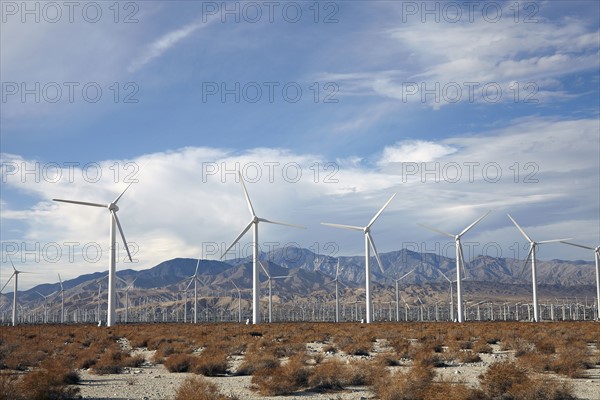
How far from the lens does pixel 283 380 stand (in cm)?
2166

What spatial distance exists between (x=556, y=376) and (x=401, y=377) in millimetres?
7983

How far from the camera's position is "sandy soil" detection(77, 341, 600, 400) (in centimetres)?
2078

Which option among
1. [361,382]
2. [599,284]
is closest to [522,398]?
[361,382]

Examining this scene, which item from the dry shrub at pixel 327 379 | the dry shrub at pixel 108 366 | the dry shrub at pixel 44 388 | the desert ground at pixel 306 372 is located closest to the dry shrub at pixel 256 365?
the desert ground at pixel 306 372

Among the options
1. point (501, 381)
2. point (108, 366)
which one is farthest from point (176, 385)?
point (501, 381)

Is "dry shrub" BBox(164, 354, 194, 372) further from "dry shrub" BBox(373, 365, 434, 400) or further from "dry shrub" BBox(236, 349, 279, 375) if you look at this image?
"dry shrub" BBox(373, 365, 434, 400)

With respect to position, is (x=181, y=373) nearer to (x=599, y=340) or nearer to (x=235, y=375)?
(x=235, y=375)

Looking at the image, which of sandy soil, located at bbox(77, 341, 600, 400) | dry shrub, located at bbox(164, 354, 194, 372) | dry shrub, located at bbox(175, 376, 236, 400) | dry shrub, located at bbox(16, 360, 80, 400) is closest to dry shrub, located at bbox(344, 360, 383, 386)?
sandy soil, located at bbox(77, 341, 600, 400)

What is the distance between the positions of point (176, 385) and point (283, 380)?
4298 mm

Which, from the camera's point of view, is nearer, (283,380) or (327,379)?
(283,380)

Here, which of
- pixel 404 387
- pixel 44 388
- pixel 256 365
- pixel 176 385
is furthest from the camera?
pixel 256 365

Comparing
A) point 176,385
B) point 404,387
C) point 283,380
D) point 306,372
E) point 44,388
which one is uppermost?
point 44,388

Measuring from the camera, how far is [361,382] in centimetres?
2306

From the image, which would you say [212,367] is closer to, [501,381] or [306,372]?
[306,372]
